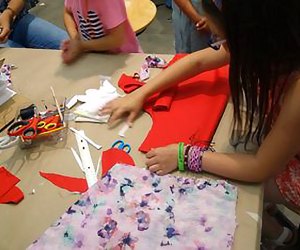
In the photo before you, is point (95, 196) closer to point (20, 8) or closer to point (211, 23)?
point (211, 23)

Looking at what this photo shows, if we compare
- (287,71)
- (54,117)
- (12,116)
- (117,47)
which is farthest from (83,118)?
(287,71)

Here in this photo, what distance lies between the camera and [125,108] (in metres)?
1.04


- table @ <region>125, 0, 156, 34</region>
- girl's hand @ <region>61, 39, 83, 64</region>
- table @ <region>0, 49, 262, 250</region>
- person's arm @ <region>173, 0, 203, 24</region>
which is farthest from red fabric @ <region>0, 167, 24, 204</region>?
table @ <region>125, 0, 156, 34</region>

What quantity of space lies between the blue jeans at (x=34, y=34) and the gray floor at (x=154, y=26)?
102 centimetres

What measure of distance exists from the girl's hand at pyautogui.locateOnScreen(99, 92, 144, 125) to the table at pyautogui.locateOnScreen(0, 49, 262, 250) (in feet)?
0.07

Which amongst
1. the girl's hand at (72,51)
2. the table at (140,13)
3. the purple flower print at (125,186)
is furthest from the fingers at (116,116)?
the table at (140,13)

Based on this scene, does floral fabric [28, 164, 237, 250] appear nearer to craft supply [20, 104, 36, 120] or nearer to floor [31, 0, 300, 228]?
craft supply [20, 104, 36, 120]

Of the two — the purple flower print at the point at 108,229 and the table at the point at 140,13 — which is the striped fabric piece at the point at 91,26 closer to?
the table at the point at 140,13

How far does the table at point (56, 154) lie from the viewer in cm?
80

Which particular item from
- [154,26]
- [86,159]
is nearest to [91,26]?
[86,159]

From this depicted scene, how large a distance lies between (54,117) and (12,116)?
0.15m

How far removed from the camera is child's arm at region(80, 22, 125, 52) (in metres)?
1.26

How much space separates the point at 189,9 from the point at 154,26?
1.50 meters

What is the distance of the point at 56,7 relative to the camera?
3.24 m
